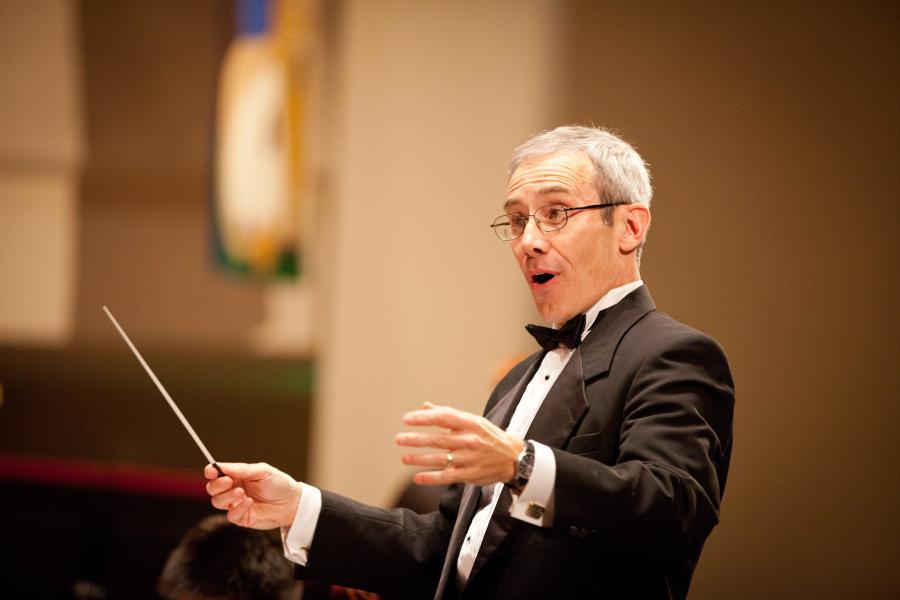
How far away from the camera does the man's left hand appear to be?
3.79 ft

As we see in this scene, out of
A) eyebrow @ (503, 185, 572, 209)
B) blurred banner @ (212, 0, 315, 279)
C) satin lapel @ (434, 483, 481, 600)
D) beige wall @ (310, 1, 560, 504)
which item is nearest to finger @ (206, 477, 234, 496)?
satin lapel @ (434, 483, 481, 600)

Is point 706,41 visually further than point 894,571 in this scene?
Yes

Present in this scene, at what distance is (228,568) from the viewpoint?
6.82 feet

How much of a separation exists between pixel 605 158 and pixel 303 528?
92 centimetres

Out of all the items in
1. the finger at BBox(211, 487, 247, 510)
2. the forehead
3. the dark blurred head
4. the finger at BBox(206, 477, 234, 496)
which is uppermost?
the forehead

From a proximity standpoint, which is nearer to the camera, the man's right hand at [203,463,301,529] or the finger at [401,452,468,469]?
the finger at [401,452,468,469]

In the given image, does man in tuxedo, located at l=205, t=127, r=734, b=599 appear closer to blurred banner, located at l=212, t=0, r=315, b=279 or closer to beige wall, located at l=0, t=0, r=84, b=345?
blurred banner, located at l=212, t=0, r=315, b=279

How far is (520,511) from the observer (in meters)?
1.23

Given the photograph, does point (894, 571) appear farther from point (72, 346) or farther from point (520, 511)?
point (72, 346)

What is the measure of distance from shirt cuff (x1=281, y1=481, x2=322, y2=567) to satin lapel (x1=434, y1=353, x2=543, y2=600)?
26 centimetres

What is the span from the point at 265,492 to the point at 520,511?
0.55 m

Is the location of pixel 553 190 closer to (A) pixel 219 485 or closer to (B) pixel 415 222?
(A) pixel 219 485

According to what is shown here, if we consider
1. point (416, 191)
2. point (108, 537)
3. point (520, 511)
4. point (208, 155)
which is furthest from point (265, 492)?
point (208, 155)

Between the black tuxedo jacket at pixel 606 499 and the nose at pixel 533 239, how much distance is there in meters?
0.18
